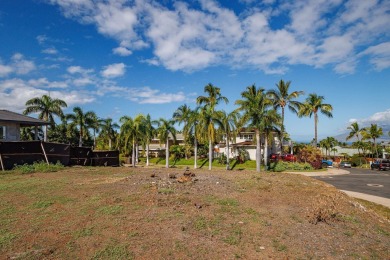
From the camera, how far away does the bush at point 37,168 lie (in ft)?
60.4

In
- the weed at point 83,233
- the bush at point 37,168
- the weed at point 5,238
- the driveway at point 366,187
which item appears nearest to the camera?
the weed at point 5,238

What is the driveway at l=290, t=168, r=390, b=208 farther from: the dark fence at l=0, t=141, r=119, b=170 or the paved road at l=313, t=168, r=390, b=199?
the dark fence at l=0, t=141, r=119, b=170

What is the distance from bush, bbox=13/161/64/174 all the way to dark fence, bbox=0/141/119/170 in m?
0.56

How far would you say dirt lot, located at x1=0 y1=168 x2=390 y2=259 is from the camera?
20.7ft

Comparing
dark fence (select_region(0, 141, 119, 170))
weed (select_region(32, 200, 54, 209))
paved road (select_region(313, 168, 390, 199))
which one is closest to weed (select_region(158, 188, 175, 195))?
weed (select_region(32, 200, 54, 209))

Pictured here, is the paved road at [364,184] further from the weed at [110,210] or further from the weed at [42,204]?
the weed at [42,204]

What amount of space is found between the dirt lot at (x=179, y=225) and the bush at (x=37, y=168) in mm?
6434

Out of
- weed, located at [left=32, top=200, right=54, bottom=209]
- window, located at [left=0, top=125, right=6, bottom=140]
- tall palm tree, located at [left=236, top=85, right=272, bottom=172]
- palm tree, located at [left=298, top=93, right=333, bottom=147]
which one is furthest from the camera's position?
palm tree, located at [left=298, top=93, right=333, bottom=147]

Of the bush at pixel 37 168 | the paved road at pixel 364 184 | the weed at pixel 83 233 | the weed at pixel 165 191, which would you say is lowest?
the paved road at pixel 364 184

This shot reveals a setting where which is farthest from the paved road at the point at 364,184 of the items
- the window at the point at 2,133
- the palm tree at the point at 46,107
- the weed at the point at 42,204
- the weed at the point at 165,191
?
the palm tree at the point at 46,107

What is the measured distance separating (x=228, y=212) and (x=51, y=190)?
8.33 metres

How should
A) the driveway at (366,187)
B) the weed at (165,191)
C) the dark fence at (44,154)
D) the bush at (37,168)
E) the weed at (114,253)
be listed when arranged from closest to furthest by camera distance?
1. the weed at (114,253)
2. the weed at (165,191)
3. the driveway at (366,187)
4. the bush at (37,168)
5. the dark fence at (44,154)

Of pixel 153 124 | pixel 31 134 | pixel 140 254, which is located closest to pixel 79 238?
pixel 140 254

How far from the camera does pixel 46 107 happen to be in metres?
45.6
